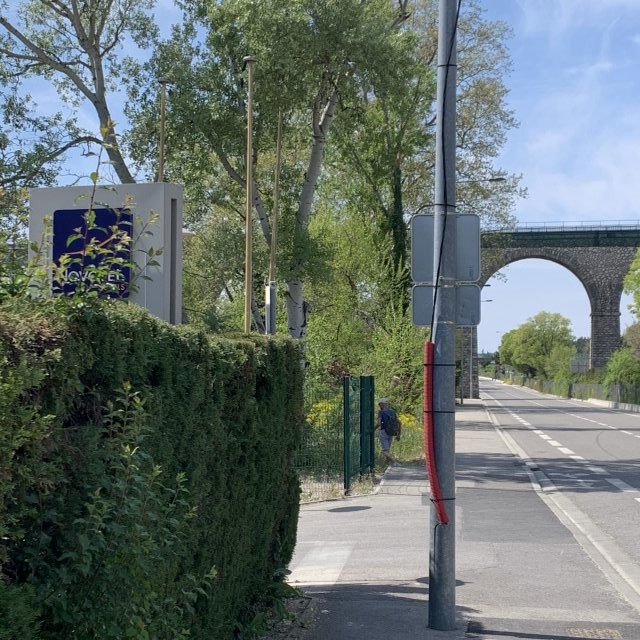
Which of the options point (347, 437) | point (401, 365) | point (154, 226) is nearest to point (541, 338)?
point (401, 365)

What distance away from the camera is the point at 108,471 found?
11.0ft

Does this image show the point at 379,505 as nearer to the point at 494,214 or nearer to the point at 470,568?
the point at 470,568

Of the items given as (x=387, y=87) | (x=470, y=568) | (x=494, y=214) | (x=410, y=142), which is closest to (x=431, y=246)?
(x=470, y=568)

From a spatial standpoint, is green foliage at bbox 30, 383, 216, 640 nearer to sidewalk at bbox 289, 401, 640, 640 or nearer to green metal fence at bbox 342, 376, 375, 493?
sidewalk at bbox 289, 401, 640, 640

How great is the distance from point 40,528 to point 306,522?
9806 mm

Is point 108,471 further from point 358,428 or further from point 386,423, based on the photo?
point 386,423

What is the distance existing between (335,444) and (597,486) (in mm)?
4573

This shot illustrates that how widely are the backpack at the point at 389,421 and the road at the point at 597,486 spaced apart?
9.06 ft

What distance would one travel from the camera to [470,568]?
9.43m

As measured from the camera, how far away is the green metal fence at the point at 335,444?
1594cm

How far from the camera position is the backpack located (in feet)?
63.8

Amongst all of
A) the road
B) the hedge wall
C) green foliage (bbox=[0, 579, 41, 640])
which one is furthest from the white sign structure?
the road

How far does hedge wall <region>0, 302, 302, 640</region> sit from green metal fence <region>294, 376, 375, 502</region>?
10.8m

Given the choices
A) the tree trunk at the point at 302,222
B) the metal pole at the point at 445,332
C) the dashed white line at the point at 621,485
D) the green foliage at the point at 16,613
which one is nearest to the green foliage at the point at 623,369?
the tree trunk at the point at 302,222
